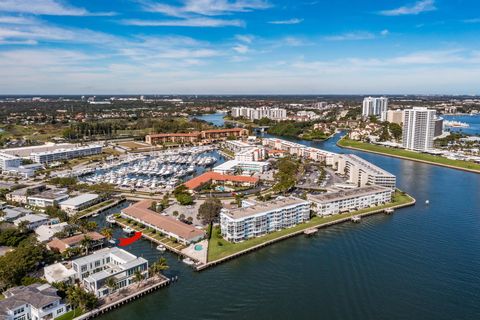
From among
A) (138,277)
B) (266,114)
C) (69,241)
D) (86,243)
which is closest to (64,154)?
(69,241)

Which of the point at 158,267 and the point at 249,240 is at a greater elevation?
the point at 158,267

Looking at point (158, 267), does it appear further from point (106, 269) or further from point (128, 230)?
point (128, 230)

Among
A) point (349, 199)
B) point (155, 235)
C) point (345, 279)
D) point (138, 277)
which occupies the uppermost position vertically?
point (349, 199)

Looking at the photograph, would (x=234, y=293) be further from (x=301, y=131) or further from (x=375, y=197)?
(x=301, y=131)

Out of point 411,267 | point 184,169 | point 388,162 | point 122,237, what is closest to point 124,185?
point 184,169

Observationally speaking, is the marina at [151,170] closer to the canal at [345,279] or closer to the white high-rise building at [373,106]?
the canal at [345,279]

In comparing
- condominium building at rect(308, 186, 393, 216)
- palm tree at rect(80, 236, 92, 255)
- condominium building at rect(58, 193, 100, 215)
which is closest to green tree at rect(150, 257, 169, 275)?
palm tree at rect(80, 236, 92, 255)

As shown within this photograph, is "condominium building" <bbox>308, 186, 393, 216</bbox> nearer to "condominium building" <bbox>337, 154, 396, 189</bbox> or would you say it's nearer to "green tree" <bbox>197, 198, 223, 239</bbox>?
"condominium building" <bbox>337, 154, 396, 189</bbox>

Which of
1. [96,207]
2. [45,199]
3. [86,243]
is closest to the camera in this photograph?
[86,243]
